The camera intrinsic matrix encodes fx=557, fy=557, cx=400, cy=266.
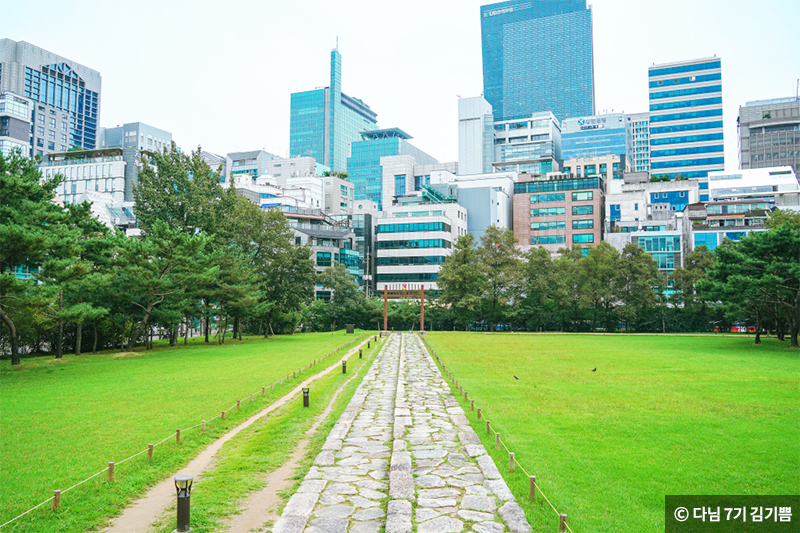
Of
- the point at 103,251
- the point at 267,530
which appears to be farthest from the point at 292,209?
the point at 267,530

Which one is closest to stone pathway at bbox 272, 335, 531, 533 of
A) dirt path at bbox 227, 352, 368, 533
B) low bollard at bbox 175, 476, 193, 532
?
dirt path at bbox 227, 352, 368, 533

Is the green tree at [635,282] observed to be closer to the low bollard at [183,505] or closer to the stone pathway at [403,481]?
the stone pathway at [403,481]

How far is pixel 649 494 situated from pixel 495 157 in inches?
6213

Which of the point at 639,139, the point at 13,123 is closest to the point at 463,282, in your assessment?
the point at 13,123

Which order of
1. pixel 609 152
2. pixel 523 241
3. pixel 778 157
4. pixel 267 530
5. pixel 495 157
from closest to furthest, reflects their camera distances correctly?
pixel 267 530, pixel 523 241, pixel 778 157, pixel 609 152, pixel 495 157

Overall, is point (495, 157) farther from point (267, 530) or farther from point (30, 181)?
point (267, 530)

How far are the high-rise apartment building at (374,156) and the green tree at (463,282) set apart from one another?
114955mm

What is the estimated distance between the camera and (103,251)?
38.4 meters

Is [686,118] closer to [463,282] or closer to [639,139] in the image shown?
[639,139]

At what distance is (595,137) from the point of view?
153 metres

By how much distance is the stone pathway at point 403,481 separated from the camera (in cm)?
802

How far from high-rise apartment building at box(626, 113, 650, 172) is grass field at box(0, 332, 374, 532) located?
161 m

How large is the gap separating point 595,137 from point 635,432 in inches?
6018

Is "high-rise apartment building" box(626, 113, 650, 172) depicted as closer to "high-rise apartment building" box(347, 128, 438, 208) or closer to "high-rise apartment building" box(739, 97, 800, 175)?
"high-rise apartment building" box(739, 97, 800, 175)
